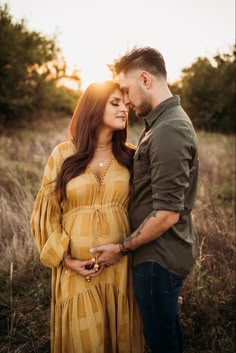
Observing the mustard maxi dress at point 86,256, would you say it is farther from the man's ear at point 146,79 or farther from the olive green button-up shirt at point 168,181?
the man's ear at point 146,79

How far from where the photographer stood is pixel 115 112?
97.3 inches

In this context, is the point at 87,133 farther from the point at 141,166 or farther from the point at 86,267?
the point at 86,267

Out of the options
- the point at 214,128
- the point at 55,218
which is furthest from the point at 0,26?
the point at 55,218

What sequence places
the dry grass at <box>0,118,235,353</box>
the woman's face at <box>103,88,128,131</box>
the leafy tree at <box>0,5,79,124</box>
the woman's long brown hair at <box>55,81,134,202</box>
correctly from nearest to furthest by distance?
1. the woman's long brown hair at <box>55,81,134,202</box>
2. the woman's face at <box>103,88,128,131</box>
3. the dry grass at <box>0,118,235,353</box>
4. the leafy tree at <box>0,5,79,124</box>

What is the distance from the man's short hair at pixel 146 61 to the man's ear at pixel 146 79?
3 cm

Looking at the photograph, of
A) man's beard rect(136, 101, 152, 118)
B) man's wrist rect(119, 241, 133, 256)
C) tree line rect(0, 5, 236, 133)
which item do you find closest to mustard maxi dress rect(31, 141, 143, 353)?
man's wrist rect(119, 241, 133, 256)

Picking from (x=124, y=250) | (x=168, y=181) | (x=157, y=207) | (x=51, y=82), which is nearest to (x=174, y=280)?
(x=124, y=250)

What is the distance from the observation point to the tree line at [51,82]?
1252 centimetres

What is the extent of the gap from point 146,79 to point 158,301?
143 centimetres

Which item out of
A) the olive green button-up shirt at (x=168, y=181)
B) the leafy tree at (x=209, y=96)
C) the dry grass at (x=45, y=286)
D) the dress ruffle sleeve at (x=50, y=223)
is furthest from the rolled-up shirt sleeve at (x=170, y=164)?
the leafy tree at (x=209, y=96)

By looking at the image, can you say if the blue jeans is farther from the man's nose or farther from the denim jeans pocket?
the man's nose

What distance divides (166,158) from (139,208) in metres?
0.49

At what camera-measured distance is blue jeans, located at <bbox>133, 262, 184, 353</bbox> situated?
2086 mm

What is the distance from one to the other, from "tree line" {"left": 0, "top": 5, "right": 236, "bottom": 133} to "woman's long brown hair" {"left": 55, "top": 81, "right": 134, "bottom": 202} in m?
10.8
